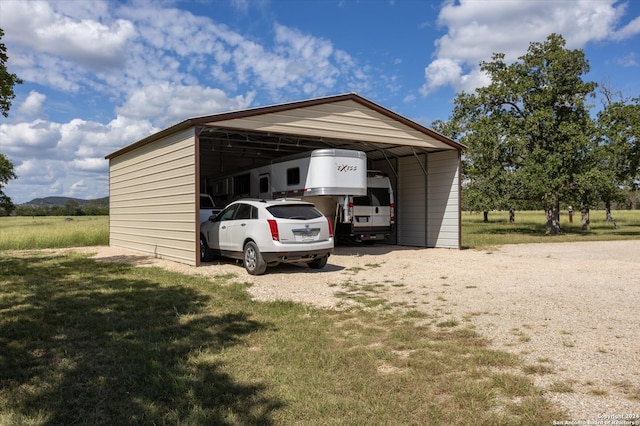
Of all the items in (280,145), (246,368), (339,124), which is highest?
(280,145)

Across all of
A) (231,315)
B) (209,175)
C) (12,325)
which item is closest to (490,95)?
(209,175)

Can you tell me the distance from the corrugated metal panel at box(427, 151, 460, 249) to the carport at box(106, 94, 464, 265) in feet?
0.12

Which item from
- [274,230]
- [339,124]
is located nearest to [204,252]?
[274,230]

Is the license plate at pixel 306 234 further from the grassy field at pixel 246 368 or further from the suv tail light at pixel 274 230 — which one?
the grassy field at pixel 246 368

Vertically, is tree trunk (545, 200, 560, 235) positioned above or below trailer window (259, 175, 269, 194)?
below

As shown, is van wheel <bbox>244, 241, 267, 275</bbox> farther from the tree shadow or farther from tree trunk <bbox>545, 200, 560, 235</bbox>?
tree trunk <bbox>545, 200, 560, 235</bbox>

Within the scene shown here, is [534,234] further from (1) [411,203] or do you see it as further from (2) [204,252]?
(2) [204,252]

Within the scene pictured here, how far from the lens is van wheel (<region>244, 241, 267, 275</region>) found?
9.73 m

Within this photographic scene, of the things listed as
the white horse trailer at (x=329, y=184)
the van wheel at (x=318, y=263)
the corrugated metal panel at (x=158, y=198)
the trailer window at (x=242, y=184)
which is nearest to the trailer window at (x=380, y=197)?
the white horse trailer at (x=329, y=184)

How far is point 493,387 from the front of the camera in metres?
3.80

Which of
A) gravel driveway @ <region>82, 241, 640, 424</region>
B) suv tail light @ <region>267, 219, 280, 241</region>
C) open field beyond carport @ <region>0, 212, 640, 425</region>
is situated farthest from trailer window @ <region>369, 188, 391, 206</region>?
suv tail light @ <region>267, 219, 280, 241</region>

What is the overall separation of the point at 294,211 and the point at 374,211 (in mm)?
6577

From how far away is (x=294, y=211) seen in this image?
9.99 m

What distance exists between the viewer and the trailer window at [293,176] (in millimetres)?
14023
